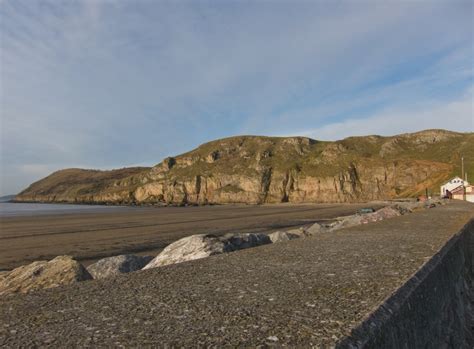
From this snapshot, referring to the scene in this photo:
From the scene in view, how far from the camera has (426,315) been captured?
12.8ft

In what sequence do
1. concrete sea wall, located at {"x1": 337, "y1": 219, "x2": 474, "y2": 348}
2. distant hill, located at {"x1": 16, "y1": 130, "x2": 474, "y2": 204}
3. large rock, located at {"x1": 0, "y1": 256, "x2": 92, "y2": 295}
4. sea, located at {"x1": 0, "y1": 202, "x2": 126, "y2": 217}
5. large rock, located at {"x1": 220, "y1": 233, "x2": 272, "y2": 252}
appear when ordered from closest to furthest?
concrete sea wall, located at {"x1": 337, "y1": 219, "x2": 474, "y2": 348}, large rock, located at {"x1": 0, "y1": 256, "x2": 92, "y2": 295}, large rock, located at {"x1": 220, "y1": 233, "x2": 272, "y2": 252}, sea, located at {"x1": 0, "y1": 202, "x2": 126, "y2": 217}, distant hill, located at {"x1": 16, "y1": 130, "x2": 474, "y2": 204}

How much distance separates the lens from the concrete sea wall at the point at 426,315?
8.96 feet

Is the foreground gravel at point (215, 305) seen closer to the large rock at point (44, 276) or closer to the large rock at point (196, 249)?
the large rock at point (44, 276)

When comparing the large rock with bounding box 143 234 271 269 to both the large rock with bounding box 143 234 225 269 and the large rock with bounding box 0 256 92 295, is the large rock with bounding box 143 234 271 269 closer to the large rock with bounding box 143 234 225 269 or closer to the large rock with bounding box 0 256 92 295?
the large rock with bounding box 143 234 225 269

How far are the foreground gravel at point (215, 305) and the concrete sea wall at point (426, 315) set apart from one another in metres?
0.12

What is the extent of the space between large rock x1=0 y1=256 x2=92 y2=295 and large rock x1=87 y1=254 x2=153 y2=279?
198 centimetres

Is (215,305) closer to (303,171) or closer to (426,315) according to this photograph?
(426,315)

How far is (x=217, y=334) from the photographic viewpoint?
2625 millimetres

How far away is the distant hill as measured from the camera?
100688 mm

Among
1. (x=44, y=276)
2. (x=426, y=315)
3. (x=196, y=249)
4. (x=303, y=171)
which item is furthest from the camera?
(x=303, y=171)

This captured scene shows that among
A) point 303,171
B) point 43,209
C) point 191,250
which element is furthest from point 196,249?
point 303,171

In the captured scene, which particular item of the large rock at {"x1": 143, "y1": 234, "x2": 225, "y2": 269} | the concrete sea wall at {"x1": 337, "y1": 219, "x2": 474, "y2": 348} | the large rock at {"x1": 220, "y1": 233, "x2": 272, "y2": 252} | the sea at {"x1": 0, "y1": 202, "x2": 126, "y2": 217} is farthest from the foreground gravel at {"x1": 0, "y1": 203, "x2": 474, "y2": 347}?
the sea at {"x1": 0, "y1": 202, "x2": 126, "y2": 217}

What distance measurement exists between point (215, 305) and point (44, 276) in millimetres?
5651

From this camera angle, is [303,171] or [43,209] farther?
[303,171]
